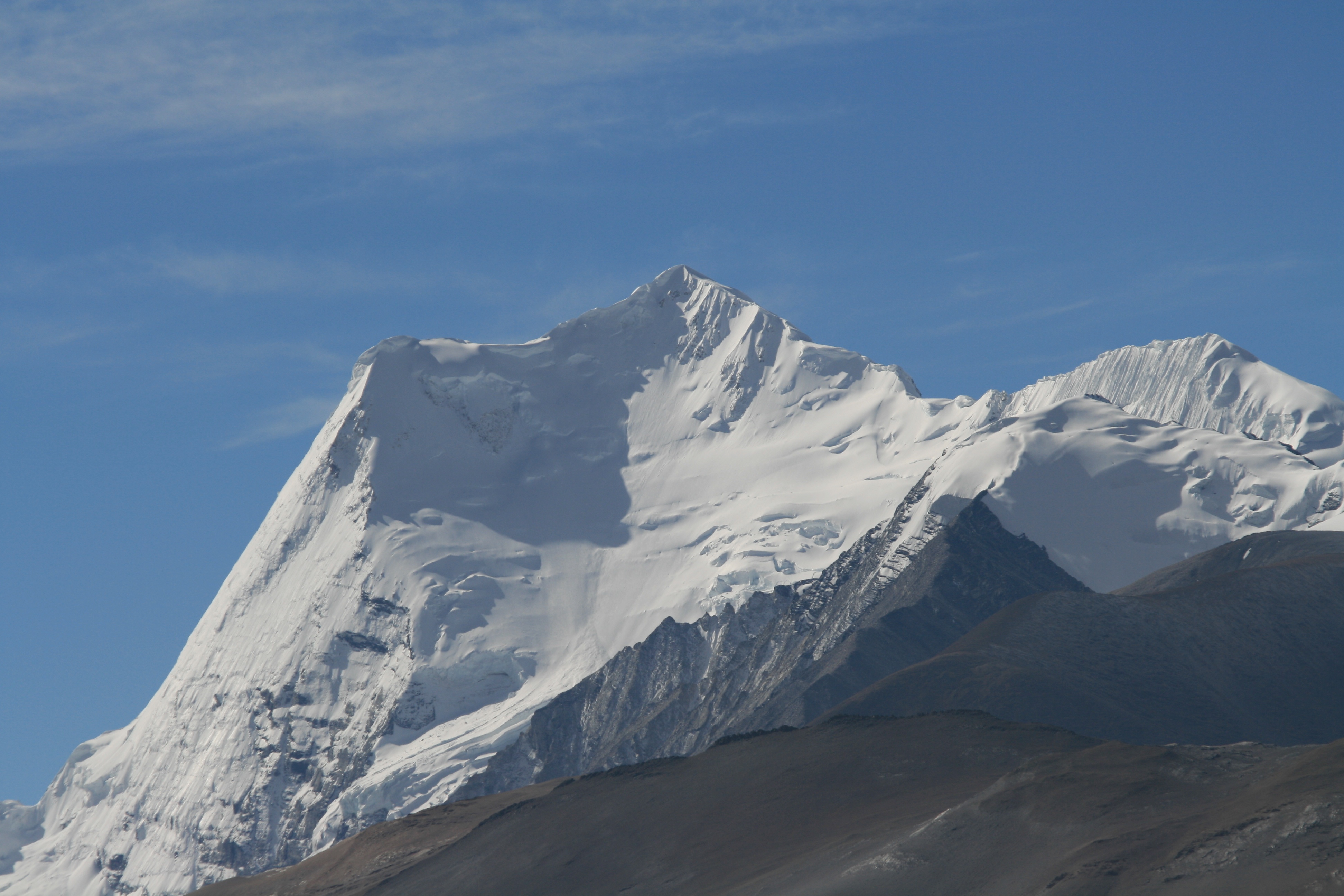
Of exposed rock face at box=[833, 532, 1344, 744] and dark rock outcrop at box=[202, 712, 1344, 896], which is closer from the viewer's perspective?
dark rock outcrop at box=[202, 712, 1344, 896]

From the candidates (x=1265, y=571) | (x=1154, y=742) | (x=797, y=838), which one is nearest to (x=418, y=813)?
(x=797, y=838)

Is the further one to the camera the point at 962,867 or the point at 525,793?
the point at 525,793

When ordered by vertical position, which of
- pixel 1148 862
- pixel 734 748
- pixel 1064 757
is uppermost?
pixel 734 748

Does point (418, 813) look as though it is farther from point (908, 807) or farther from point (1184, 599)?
point (1184, 599)

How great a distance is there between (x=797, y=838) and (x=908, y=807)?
6854mm

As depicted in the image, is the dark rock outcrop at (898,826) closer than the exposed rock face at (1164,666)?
Yes

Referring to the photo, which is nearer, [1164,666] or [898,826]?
[898,826]

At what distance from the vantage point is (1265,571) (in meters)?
191

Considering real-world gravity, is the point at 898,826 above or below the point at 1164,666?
below

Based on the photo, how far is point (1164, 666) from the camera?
17338 cm

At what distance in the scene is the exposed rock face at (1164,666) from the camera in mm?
163875

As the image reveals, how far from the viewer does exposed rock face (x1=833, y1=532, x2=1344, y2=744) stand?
16388 centimetres

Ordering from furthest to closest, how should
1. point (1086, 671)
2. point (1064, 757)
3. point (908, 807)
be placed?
point (1086, 671) < point (908, 807) < point (1064, 757)

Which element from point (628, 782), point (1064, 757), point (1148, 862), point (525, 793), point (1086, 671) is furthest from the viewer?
point (1086, 671)
